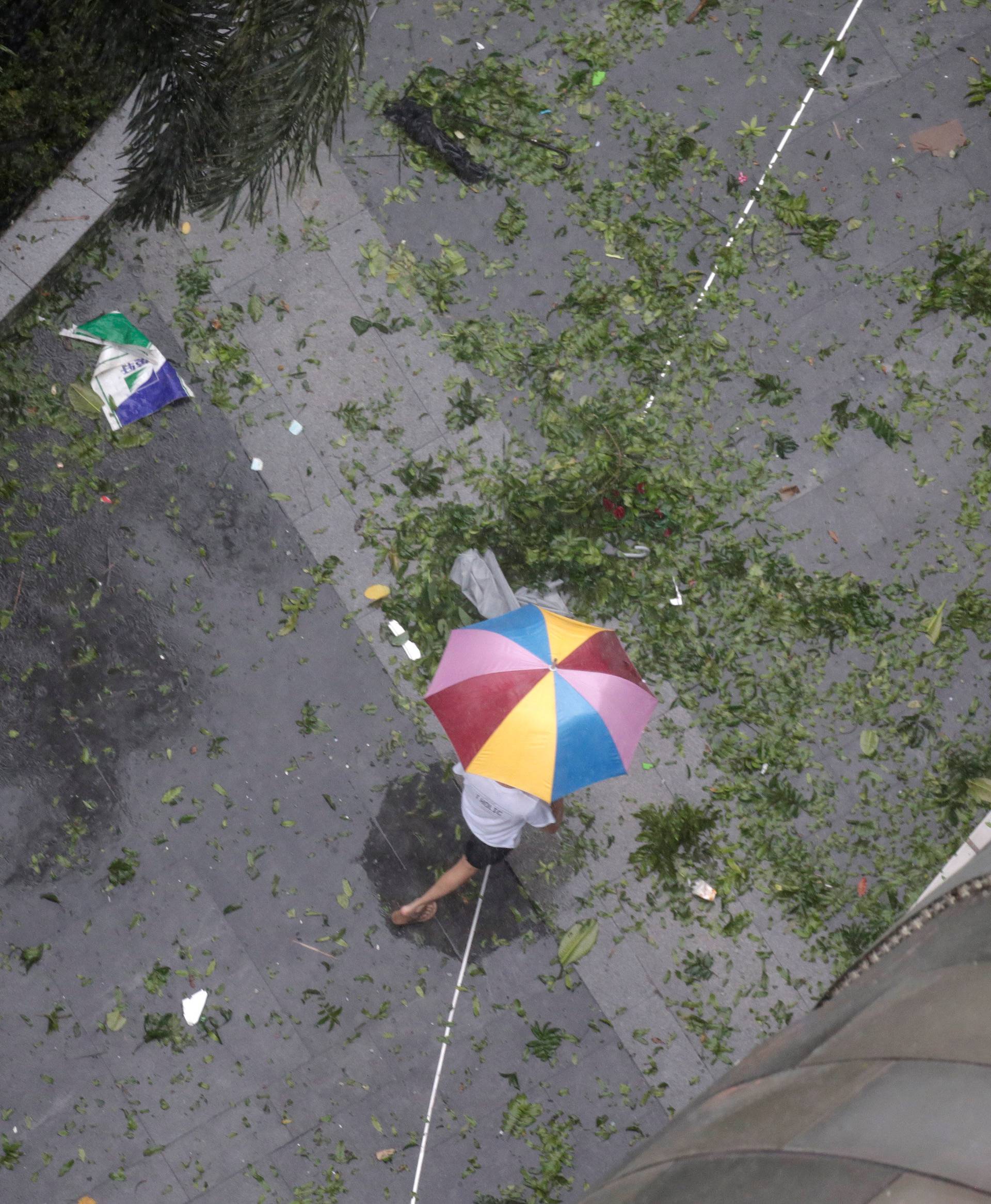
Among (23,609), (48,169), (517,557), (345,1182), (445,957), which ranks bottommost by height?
(345,1182)

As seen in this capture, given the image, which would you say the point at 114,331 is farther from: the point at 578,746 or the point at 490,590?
the point at 578,746

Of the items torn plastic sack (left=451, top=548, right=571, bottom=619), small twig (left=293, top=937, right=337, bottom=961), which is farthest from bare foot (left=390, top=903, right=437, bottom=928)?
torn plastic sack (left=451, top=548, right=571, bottom=619)

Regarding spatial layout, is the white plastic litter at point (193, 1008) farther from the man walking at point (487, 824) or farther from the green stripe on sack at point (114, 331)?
the green stripe on sack at point (114, 331)

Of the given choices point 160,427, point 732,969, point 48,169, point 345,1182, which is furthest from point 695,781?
point 48,169

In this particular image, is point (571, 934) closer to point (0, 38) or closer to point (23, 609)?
point (23, 609)

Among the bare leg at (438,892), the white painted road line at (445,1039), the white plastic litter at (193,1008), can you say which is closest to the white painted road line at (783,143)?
the bare leg at (438,892)

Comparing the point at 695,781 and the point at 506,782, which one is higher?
the point at 506,782

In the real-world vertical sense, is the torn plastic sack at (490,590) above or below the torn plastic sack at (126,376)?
below
